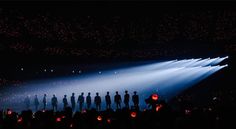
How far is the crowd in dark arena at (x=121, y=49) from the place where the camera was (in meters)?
8.74

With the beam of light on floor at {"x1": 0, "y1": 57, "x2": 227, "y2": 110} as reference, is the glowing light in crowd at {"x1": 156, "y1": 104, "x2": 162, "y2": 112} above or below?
below

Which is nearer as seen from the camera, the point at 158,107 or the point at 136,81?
the point at 158,107

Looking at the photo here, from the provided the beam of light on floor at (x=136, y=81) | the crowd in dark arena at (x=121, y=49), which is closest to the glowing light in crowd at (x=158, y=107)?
the crowd in dark arena at (x=121, y=49)

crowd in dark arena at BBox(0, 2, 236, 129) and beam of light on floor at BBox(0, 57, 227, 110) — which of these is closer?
crowd in dark arena at BBox(0, 2, 236, 129)

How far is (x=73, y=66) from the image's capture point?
91.4 ft

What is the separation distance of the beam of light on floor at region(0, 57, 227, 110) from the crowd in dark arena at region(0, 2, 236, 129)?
2494 mm

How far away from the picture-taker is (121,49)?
22625 millimetres

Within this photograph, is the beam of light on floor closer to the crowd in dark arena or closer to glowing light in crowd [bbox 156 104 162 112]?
the crowd in dark arena

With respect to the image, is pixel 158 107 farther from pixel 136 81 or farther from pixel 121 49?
pixel 136 81

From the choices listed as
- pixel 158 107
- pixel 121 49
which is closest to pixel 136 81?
pixel 121 49

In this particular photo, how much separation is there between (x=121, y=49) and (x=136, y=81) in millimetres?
11375

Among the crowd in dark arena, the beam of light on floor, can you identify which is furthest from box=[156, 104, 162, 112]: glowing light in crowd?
the beam of light on floor

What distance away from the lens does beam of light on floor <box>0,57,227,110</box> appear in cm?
2820

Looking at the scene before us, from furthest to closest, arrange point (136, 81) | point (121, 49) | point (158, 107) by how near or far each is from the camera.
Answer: point (136, 81) → point (121, 49) → point (158, 107)
